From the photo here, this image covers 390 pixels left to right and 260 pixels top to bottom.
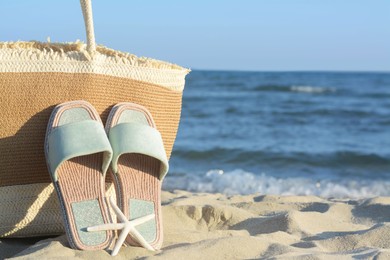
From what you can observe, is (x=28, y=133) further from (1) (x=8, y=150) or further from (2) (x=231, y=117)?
(2) (x=231, y=117)

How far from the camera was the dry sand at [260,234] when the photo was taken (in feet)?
7.55

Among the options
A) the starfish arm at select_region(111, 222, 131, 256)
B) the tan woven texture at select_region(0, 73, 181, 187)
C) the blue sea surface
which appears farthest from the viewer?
the blue sea surface

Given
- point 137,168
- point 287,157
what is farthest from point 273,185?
point 137,168

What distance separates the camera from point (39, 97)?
2.58 meters

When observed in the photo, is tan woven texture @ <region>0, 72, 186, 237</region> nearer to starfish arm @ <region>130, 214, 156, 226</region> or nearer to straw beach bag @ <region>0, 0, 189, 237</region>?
straw beach bag @ <region>0, 0, 189, 237</region>

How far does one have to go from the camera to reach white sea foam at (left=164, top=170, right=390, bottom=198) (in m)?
5.48

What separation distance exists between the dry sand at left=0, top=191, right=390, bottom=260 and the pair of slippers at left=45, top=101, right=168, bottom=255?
88 mm

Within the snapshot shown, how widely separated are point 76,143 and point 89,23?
56cm

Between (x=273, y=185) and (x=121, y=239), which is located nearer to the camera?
(x=121, y=239)

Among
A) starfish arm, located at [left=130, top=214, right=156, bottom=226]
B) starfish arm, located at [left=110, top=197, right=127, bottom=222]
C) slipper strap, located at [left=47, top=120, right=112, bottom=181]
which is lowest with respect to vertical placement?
starfish arm, located at [left=130, top=214, right=156, bottom=226]

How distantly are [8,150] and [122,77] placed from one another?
55cm

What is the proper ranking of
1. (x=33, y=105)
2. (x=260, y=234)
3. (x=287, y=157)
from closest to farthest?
(x=33, y=105) → (x=260, y=234) → (x=287, y=157)

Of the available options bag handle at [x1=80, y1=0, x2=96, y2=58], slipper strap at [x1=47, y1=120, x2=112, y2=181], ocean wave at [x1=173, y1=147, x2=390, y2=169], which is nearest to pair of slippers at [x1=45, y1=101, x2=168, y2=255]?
slipper strap at [x1=47, y1=120, x2=112, y2=181]

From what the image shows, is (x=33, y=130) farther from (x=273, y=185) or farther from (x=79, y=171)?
(x=273, y=185)
